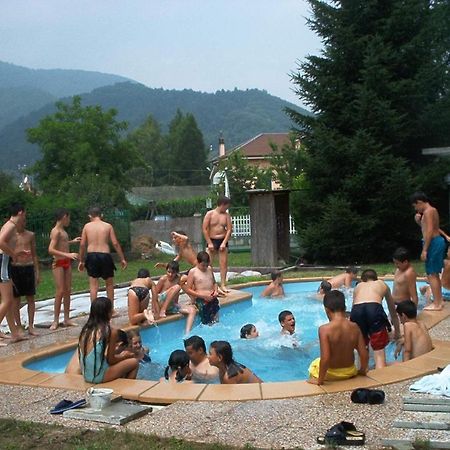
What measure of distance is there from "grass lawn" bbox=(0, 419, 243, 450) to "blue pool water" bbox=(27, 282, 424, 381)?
8.63ft

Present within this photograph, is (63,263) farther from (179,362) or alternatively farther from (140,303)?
(179,362)

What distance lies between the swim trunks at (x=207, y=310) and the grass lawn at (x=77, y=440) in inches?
209

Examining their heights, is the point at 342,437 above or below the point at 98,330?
below

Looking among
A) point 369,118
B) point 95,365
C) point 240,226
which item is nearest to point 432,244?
point 95,365

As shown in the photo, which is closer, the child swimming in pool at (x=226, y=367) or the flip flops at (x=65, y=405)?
the flip flops at (x=65, y=405)

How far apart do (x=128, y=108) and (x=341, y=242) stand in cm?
14043

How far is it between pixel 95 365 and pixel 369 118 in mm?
14048

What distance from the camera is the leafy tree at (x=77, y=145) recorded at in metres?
34.9

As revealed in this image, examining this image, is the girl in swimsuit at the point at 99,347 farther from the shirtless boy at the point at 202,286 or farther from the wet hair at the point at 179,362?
the shirtless boy at the point at 202,286

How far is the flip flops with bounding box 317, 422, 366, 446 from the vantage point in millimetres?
4004

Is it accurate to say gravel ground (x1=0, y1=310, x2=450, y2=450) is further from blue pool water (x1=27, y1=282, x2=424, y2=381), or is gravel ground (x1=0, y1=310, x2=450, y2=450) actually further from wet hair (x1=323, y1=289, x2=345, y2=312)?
blue pool water (x1=27, y1=282, x2=424, y2=381)

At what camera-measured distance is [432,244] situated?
8977 mm

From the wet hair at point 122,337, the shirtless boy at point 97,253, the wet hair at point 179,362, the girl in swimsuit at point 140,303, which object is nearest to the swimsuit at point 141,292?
the girl in swimsuit at point 140,303

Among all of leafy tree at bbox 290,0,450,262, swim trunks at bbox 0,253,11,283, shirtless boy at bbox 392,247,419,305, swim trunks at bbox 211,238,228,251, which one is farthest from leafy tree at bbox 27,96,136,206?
shirtless boy at bbox 392,247,419,305
